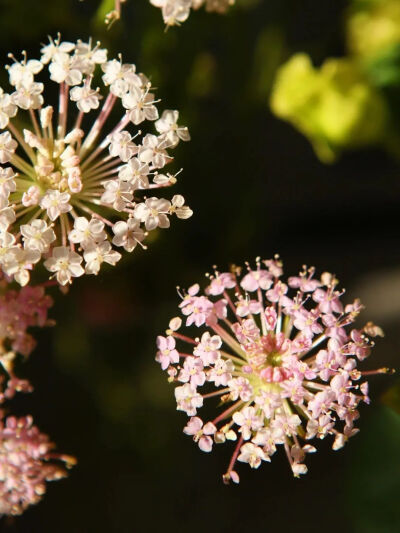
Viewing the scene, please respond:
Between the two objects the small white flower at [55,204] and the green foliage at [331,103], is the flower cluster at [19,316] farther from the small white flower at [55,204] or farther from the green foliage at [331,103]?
the green foliage at [331,103]

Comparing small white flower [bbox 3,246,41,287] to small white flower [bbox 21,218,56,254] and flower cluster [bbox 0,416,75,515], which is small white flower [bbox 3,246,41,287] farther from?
flower cluster [bbox 0,416,75,515]

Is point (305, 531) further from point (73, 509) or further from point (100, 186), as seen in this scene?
point (100, 186)

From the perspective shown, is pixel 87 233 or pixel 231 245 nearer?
pixel 87 233

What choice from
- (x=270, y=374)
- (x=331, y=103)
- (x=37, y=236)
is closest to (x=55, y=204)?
(x=37, y=236)

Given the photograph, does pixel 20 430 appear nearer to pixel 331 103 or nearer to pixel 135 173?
pixel 135 173

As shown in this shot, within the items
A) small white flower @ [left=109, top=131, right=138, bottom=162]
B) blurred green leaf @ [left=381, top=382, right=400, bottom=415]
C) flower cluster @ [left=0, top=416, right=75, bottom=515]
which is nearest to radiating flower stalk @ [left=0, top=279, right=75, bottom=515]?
flower cluster @ [left=0, top=416, right=75, bottom=515]
